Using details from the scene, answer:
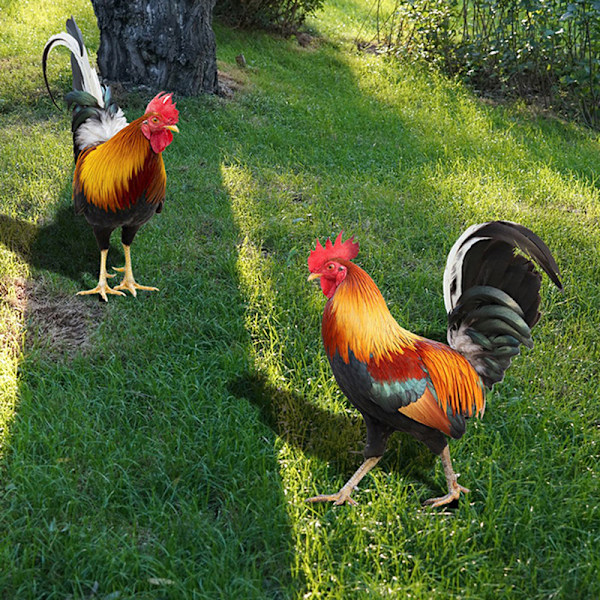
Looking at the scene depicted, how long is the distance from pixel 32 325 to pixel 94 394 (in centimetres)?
85

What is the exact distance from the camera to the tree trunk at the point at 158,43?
6.91 meters

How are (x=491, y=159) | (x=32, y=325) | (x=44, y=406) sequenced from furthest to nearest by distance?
(x=491, y=159) → (x=32, y=325) → (x=44, y=406)

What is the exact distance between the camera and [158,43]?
7.06m

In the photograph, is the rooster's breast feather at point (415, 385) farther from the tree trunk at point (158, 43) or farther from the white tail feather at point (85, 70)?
the tree trunk at point (158, 43)

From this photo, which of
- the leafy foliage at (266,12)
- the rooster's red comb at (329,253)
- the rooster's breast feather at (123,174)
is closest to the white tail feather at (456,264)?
the rooster's red comb at (329,253)

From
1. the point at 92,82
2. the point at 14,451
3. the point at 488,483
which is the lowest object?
the point at 14,451

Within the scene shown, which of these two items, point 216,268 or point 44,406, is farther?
point 216,268

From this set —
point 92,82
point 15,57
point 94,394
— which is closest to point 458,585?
point 94,394

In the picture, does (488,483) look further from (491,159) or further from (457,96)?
(457,96)

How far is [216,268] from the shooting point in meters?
4.41

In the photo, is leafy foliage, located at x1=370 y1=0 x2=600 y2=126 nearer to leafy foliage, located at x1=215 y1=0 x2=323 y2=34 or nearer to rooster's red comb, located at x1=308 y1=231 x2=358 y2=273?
leafy foliage, located at x1=215 y1=0 x2=323 y2=34

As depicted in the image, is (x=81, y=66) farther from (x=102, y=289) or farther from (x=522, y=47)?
(x=522, y=47)

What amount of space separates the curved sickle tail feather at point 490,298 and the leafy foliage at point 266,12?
29.4 ft

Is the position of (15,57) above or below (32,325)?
above
